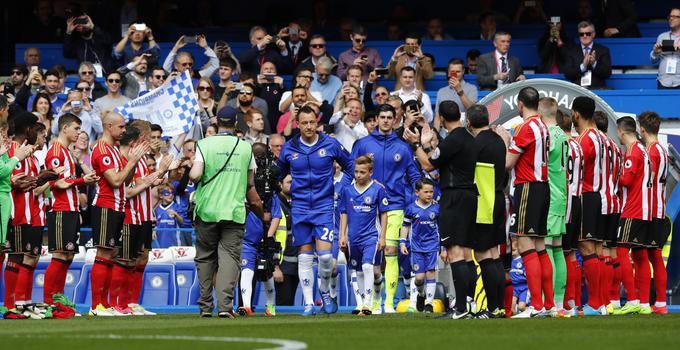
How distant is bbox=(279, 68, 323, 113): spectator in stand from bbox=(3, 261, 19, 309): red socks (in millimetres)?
6652

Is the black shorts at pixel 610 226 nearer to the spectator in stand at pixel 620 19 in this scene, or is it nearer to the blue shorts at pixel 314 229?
the blue shorts at pixel 314 229

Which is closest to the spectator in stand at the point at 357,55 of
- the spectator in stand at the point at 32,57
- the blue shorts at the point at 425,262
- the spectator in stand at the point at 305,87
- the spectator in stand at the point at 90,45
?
the spectator in stand at the point at 305,87

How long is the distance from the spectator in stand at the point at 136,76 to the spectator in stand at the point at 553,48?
6.83 meters

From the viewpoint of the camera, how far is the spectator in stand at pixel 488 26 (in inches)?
951

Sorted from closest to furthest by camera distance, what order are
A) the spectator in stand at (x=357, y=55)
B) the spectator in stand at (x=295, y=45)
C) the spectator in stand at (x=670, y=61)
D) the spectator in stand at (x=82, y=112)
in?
the spectator in stand at (x=670, y=61), the spectator in stand at (x=82, y=112), the spectator in stand at (x=357, y=55), the spectator in stand at (x=295, y=45)

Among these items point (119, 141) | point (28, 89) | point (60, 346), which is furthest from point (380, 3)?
point (60, 346)

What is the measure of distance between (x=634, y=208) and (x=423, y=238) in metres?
3.29

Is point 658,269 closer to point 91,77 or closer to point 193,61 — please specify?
point 193,61

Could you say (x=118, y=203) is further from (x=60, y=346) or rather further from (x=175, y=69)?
(x=175, y=69)

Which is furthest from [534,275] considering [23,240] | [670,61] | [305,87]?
[670,61]

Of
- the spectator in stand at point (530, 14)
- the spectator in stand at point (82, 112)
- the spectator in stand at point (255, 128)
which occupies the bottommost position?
the spectator in stand at point (255, 128)

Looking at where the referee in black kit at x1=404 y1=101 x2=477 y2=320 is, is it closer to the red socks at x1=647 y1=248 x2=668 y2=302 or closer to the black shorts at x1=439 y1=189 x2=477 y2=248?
the black shorts at x1=439 y1=189 x2=477 y2=248

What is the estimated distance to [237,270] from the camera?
49.2 feet

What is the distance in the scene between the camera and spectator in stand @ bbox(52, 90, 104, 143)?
21.6m
